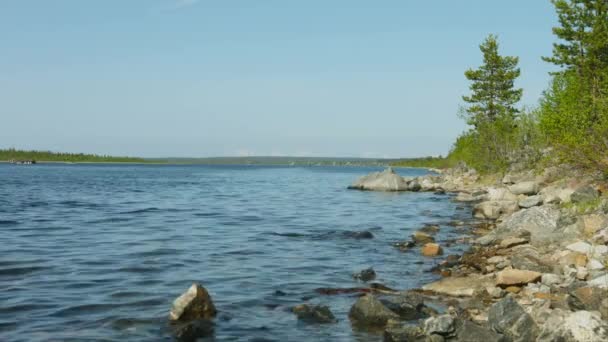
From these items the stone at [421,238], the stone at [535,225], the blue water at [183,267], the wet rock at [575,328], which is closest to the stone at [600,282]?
the wet rock at [575,328]

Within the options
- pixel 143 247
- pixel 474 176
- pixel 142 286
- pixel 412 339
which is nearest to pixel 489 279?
pixel 412 339

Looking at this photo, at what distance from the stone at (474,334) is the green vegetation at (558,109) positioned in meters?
16.1

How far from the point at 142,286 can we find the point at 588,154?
18303mm

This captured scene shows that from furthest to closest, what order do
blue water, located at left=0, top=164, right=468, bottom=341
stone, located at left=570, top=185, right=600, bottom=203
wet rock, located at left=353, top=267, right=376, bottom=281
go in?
stone, located at left=570, top=185, right=600, bottom=203
wet rock, located at left=353, top=267, right=376, bottom=281
blue water, located at left=0, top=164, right=468, bottom=341

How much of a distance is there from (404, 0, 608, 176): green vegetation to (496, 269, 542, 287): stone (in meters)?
11.7

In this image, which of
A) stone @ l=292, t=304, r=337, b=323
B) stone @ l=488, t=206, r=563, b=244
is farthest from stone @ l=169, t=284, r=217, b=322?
stone @ l=488, t=206, r=563, b=244

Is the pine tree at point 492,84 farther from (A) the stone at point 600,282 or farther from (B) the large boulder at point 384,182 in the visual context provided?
(A) the stone at point 600,282

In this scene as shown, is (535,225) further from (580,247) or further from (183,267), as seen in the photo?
(183,267)

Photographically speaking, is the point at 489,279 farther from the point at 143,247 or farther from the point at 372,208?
the point at 372,208

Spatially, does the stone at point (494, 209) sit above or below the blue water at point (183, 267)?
above

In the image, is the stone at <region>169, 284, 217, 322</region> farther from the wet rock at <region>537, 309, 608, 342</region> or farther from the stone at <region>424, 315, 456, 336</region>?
the wet rock at <region>537, 309, 608, 342</region>

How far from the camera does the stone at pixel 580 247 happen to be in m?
16.1

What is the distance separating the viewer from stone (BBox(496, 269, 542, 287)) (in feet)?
46.5

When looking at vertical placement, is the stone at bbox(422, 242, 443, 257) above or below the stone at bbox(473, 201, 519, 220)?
below
